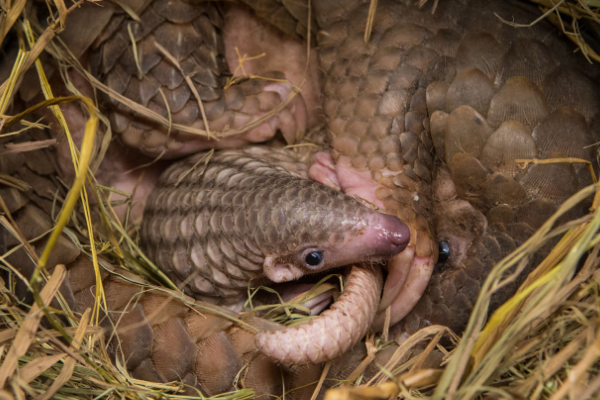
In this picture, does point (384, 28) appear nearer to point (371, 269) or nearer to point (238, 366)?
point (371, 269)

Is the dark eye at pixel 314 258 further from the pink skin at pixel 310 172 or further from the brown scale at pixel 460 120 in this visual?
the brown scale at pixel 460 120

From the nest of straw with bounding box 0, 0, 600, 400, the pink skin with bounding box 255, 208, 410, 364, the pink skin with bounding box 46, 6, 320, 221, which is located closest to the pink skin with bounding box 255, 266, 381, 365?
the pink skin with bounding box 255, 208, 410, 364

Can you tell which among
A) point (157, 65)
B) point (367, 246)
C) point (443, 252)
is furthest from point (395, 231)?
point (157, 65)

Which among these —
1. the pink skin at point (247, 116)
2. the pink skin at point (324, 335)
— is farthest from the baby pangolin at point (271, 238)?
the pink skin at point (247, 116)

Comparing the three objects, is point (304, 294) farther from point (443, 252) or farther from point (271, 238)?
point (443, 252)

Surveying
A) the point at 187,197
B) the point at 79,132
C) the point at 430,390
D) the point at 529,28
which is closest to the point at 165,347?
the point at 187,197

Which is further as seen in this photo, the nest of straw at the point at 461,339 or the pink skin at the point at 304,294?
the pink skin at the point at 304,294

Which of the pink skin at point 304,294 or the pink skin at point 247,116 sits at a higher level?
the pink skin at point 247,116

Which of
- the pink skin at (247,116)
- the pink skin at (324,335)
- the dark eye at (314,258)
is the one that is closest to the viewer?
the pink skin at (324,335)
